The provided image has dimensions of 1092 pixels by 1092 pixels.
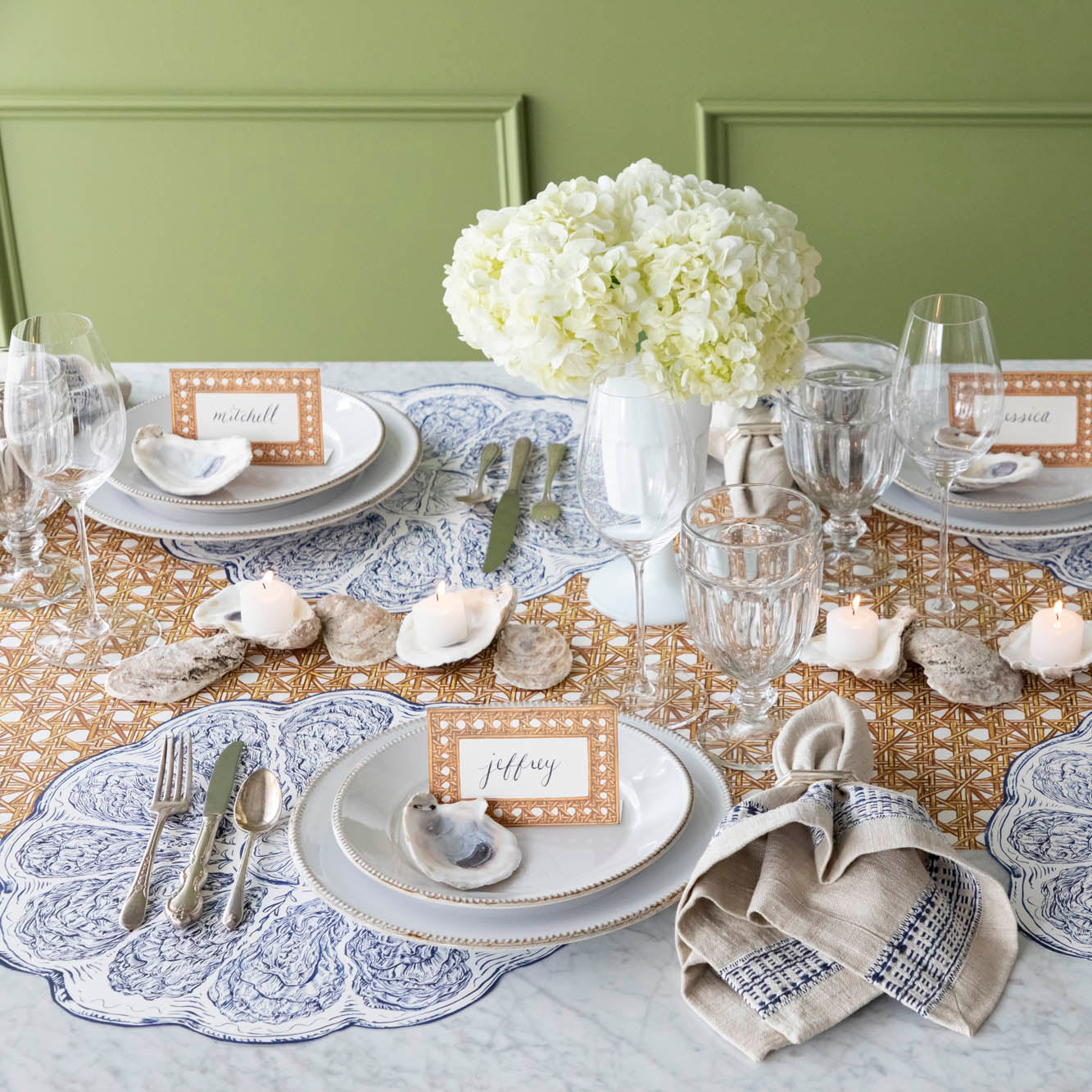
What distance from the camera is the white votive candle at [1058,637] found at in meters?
1.26

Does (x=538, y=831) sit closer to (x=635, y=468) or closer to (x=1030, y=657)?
(x=635, y=468)

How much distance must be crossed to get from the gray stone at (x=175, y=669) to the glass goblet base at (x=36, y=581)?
20cm

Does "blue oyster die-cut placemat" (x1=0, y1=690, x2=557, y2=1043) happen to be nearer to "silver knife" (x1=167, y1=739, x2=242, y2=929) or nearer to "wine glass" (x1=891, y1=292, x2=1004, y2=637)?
"silver knife" (x1=167, y1=739, x2=242, y2=929)

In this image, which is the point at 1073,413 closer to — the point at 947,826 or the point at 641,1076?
the point at 947,826

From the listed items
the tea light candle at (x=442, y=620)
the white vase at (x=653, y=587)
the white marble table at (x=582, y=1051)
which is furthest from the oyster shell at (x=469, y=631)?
the white marble table at (x=582, y=1051)

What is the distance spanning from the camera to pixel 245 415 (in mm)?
1631

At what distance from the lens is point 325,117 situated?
312cm

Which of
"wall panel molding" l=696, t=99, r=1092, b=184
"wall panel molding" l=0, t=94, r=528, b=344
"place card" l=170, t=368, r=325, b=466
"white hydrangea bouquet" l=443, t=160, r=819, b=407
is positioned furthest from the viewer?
"wall panel molding" l=0, t=94, r=528, b=344

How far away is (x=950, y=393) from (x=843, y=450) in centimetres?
12

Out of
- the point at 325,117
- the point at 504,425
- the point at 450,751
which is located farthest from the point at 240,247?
the point at 450,751

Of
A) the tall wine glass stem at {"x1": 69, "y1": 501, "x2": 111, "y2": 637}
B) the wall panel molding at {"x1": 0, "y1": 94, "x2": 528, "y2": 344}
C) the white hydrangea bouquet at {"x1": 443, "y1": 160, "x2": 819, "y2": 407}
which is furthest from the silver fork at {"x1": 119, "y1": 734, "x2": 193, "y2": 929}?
the wall panel molding at {"x1": 0, "y1": 94, "x2": 528, "y2": 344}

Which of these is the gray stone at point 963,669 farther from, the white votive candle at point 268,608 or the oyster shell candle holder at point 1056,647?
the white votive candle at point 268,608

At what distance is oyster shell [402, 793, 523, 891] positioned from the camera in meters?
1.01

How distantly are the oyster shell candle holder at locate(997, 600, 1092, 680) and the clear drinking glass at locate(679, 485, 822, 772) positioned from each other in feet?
0.89
